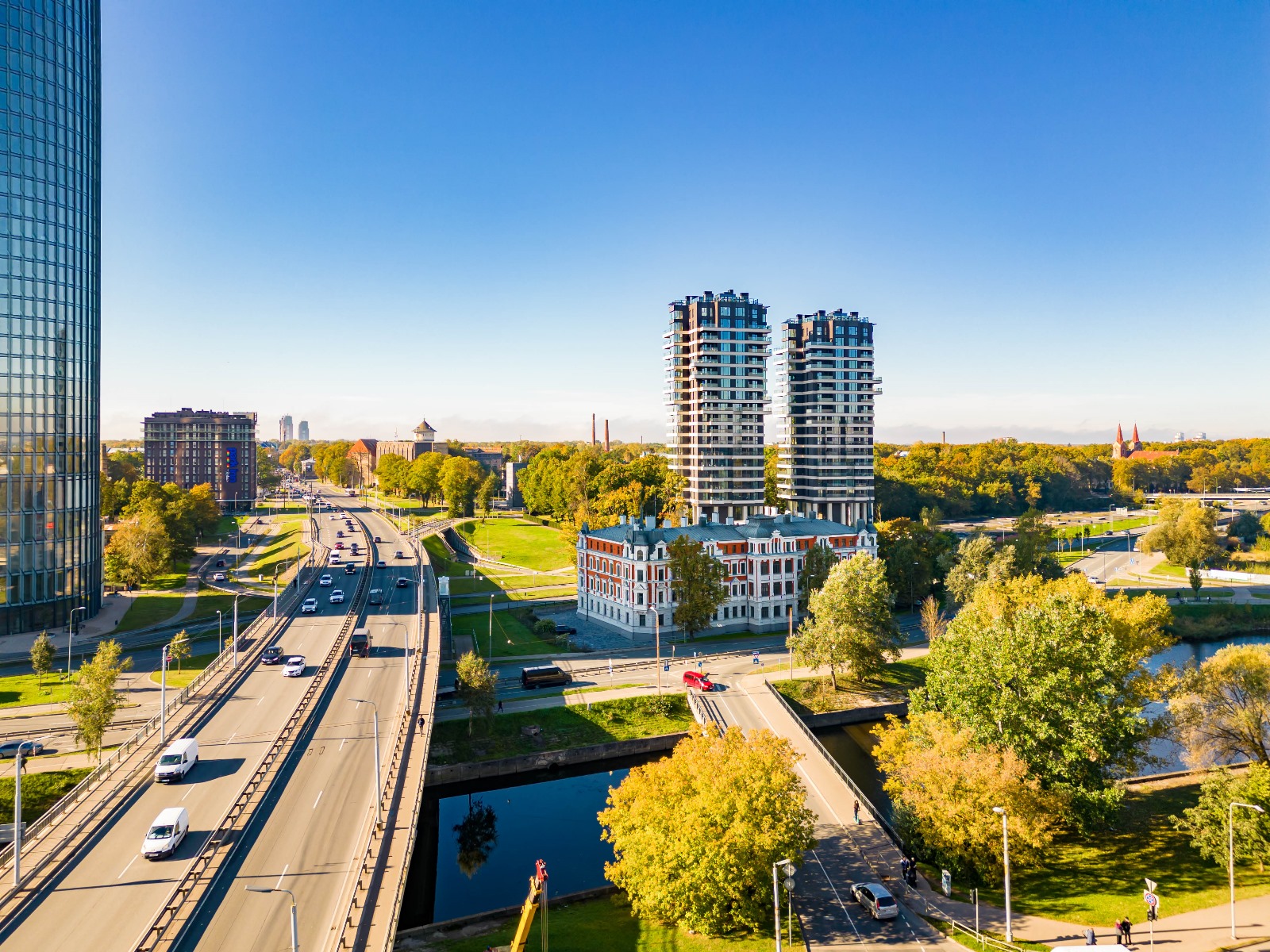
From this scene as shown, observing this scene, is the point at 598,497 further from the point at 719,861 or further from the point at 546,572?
the point at 719,861

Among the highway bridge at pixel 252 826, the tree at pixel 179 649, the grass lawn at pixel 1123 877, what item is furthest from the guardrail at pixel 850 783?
the tree at pixel 179 649

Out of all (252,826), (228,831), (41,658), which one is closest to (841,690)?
(252,826)

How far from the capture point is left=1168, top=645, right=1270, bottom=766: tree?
4762 cm

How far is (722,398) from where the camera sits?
13000 centimetres

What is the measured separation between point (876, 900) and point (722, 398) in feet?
324

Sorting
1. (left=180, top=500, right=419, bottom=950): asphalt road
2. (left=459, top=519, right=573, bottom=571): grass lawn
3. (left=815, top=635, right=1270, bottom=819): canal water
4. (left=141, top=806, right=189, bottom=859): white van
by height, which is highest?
(left=459, top=519, right=573, bottom=571): grass lawn

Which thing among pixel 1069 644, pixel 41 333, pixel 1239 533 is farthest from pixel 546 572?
pixel 1239 533

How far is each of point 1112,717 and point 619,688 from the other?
124 ft

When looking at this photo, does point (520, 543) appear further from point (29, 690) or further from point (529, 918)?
point (529, 918)

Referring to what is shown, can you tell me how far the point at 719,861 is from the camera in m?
35.8

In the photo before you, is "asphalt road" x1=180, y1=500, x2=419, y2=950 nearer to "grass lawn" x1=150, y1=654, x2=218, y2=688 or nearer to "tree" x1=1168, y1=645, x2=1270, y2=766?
"grass lawn" x1=150, y1=654, x2=218, y2=688

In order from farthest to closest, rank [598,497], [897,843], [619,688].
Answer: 1. [598,497]
2. [619,688]
3. [897,843]

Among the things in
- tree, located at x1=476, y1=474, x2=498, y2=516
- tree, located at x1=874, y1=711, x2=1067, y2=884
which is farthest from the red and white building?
tree, located at x1=476, y1=474, x2=498, y2=516

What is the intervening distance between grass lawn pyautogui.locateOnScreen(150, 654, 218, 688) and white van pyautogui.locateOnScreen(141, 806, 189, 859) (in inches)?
1424
